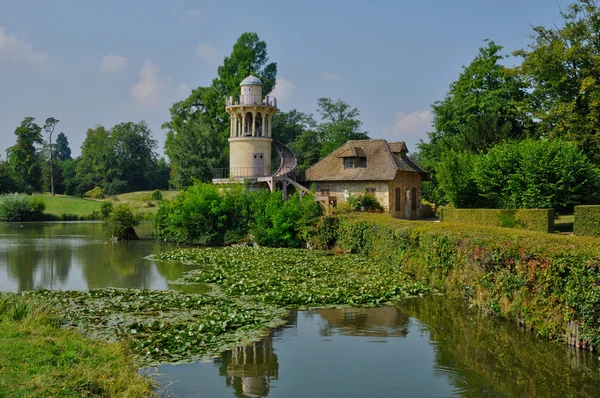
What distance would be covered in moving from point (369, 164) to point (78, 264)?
2098 centimetres

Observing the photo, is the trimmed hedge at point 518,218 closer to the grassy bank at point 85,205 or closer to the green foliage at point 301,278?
the green foliage at point 301,278

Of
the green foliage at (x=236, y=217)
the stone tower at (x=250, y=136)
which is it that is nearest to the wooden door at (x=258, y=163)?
the stone tower at (x=250, y=136)

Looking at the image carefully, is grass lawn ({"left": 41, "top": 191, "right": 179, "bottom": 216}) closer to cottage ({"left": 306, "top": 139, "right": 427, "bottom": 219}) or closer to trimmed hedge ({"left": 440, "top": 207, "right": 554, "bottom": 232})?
cottage ({"left": 306, "top": 139, "right": 427, "bottom": 219})

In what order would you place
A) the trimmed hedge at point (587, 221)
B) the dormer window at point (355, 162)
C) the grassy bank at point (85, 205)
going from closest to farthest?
the trimmed hedge at point (587, 221)
the dormer window at point (355, 162)
the grassy bank at point (85, 205)

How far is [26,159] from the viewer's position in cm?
8012

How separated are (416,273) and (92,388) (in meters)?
14.3

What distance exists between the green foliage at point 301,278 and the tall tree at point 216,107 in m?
27.7

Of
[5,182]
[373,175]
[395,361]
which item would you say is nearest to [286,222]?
[373,175]

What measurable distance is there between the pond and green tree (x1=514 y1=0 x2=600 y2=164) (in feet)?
85.8

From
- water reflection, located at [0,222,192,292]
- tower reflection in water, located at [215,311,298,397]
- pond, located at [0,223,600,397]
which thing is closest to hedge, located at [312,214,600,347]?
pond, located at [0,223,600,397]

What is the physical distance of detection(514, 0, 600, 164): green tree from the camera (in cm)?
3872

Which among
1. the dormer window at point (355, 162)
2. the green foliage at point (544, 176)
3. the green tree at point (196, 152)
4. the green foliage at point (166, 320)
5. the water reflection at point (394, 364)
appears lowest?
the water reflection at point (394, 364)

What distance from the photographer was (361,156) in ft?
136

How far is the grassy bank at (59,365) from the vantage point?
8352 millimetres
